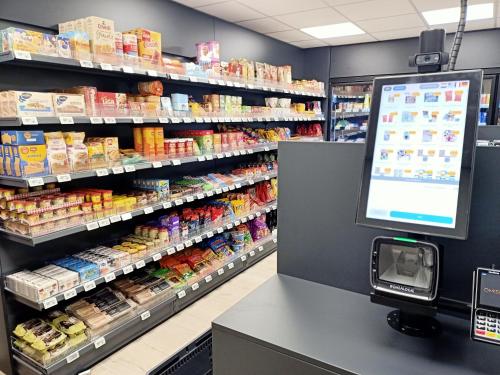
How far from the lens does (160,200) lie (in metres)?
3.19

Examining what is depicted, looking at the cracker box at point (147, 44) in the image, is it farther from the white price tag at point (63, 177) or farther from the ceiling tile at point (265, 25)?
the ceiling tile at point (265, 25)

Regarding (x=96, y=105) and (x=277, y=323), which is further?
(x=96, y=105)

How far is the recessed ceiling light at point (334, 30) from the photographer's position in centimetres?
505

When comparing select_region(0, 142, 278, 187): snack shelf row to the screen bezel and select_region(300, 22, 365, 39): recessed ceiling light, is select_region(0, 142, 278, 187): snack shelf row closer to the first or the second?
the screen bezel

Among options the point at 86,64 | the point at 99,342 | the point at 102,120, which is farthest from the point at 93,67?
the point at 99,342

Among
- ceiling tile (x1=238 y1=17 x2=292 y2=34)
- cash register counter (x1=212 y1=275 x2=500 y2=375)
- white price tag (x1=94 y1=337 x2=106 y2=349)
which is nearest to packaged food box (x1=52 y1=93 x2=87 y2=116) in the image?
white price tag (x1=94 y1=337 x2=106 y2=349)

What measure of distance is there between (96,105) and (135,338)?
1824 mm

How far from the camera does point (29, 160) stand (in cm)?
220

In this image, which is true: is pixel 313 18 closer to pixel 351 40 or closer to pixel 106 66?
pixel 351 40

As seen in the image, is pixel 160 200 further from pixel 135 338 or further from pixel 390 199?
pixel 390 199

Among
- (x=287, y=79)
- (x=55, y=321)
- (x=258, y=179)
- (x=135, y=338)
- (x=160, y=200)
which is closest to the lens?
(x=55, y=321)

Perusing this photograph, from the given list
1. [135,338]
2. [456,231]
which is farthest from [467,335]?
[135,338]

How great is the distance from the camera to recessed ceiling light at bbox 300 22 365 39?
5.05 m

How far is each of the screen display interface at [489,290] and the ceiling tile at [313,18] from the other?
4.11m
